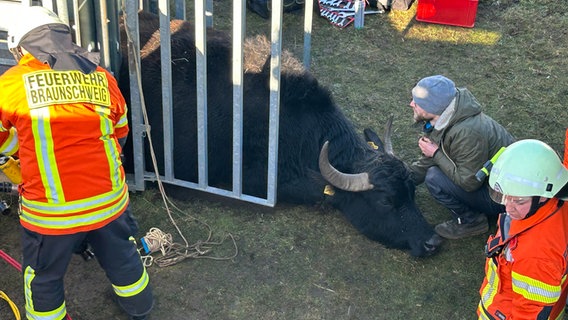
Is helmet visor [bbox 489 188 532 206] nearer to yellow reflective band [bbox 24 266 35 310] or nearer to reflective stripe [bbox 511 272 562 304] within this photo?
reflective stripe [bbox 511 272 562 304]

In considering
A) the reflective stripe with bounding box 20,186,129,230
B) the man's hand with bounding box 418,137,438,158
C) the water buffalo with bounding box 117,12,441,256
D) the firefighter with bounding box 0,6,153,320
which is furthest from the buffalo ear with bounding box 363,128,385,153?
the reflective stripe with bounding box 20,186,129,230

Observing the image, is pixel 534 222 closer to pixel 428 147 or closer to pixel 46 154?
pixel 428 147

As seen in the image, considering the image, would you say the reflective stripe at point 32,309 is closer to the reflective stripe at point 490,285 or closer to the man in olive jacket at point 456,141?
the reflective stripe at point 490,285

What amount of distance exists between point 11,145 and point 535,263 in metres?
3.04

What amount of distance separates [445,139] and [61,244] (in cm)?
292

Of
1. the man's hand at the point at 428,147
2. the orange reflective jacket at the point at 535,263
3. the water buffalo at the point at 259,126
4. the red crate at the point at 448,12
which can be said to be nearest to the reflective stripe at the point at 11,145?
the water buffalo at the point at 259,126

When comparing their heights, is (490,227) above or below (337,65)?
below

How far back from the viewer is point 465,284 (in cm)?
517

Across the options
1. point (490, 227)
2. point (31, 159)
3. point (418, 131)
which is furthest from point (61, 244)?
point (418, 131)

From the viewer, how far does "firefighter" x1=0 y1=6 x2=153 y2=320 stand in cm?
366

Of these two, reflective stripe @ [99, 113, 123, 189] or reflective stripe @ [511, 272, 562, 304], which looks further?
reflective stripe @ [99, 113, 123, 189]

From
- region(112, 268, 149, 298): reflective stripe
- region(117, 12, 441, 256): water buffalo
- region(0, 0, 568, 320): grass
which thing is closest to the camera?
region(112, 268, 149, 298): reflective stripe

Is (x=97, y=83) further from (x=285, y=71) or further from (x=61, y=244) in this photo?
(x=285, y=71)

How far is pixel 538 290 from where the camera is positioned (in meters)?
3.50
